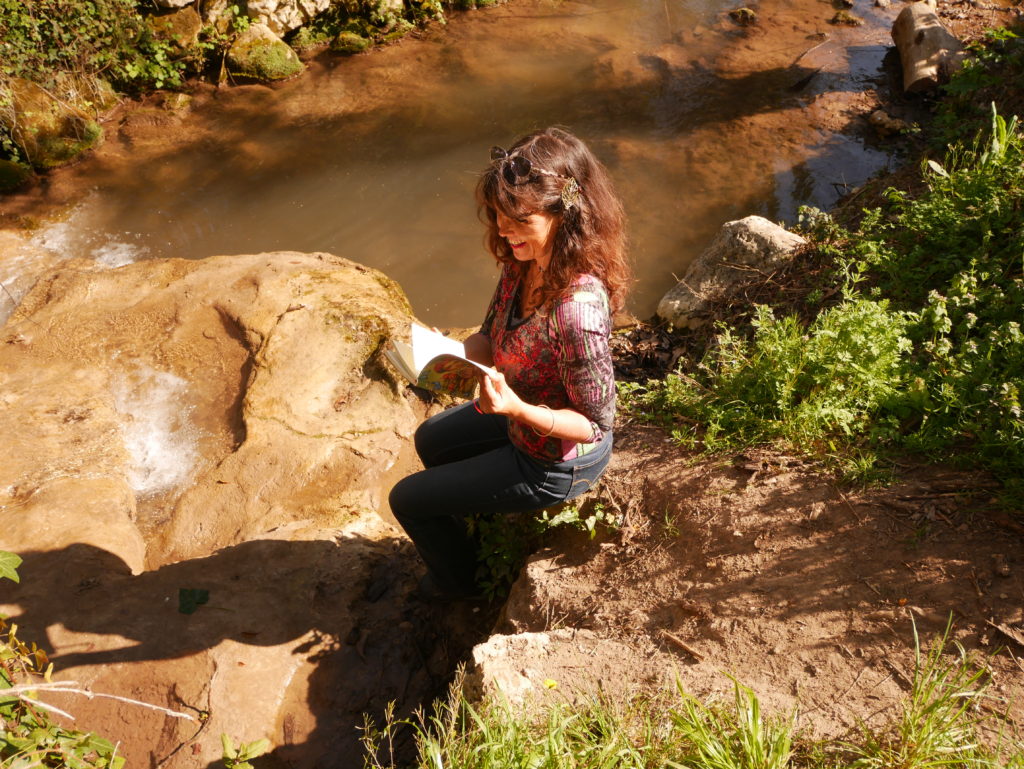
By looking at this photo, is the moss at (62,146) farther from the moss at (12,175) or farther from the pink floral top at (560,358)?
the pink floral top at (560,358)

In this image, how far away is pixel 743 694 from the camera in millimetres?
2311

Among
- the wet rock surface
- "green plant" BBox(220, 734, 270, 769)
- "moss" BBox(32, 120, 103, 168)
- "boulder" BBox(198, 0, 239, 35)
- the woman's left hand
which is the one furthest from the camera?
"boulder" BBox(198, 0, 239, 35)

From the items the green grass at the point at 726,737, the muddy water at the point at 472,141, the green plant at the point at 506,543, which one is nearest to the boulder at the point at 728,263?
the muddy water at the point at 472,141

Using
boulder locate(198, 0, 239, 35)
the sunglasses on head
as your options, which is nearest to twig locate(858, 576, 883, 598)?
the sunglasses on head

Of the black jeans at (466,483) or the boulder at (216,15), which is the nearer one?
the black jeans at (466,483)

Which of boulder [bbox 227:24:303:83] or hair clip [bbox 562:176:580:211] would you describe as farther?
boulder [bbox 227:24:303:83]

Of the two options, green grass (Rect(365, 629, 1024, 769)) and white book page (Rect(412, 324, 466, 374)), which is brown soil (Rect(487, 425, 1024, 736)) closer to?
green grass (Rect(365, 629, 1024, 769))

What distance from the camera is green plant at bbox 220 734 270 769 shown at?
2611 mm

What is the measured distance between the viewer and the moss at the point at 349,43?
388 inches

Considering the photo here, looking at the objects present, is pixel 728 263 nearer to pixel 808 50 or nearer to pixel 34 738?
pixel 34 738

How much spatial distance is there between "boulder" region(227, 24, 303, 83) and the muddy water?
0.92 feet

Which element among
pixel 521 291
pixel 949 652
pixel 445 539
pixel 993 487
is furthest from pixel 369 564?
pixel 993 487

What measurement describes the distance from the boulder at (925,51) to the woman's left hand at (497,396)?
321 inches

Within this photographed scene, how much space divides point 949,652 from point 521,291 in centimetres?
194
